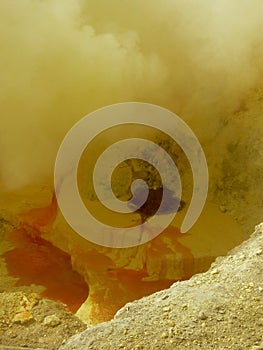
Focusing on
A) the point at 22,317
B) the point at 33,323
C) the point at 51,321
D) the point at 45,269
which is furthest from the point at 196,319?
the point at 45,269

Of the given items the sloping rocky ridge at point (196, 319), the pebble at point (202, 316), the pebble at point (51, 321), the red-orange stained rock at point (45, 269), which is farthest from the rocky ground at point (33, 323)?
the red-orange stained rock at point (45, 269)

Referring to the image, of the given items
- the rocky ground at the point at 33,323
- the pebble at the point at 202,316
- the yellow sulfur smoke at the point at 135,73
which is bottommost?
the pebble at the point at 202,316

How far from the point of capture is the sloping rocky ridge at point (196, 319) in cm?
236

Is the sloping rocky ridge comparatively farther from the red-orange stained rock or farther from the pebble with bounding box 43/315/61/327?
the red-orange stained rock

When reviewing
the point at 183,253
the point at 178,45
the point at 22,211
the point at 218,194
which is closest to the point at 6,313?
the point at 183,253

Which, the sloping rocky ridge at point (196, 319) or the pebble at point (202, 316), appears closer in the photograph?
the sloping rocky ridge at point (196, 319)

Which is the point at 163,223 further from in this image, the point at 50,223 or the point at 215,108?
the point at 215,108

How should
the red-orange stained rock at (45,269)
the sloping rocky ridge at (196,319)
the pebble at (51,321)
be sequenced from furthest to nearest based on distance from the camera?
1. the red-orange stained rock at (45,269)
2. the pebble at (51,321)
3. the sloping rocky ridge at (196,319)

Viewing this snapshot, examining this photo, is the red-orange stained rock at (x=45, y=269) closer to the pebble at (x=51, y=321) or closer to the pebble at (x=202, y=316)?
the pebble at (x=51, y=321)

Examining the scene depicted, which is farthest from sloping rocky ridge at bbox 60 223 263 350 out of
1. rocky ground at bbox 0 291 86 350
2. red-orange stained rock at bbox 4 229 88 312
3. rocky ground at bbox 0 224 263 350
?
red-orange stained rock at bbox 4 229 88 312

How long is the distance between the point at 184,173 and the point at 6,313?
4.02 m

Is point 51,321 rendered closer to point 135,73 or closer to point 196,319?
point 196,319

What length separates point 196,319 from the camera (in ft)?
8.13

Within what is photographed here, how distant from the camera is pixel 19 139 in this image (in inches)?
326
